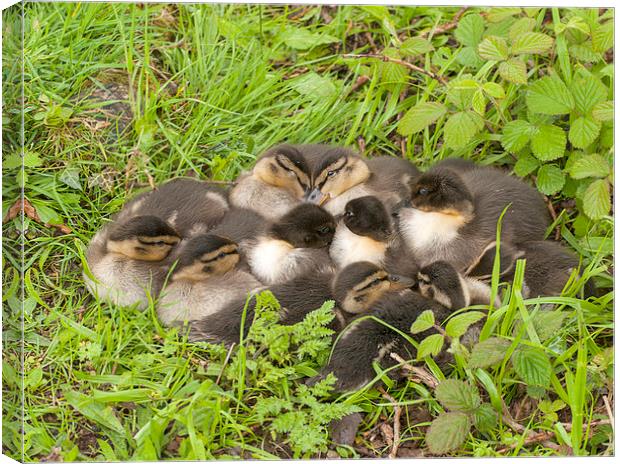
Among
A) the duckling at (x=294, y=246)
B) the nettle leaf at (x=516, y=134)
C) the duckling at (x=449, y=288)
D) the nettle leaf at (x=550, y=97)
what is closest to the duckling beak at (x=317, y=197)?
the duckling at (x=294, y=246)

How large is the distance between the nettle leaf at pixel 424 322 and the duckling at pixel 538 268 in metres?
0.37

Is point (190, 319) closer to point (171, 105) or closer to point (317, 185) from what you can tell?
point (317, 185)

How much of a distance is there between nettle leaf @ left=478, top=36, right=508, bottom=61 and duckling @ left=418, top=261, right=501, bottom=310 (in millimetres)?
736

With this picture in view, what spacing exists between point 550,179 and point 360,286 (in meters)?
0.84

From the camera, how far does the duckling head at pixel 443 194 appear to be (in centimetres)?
286

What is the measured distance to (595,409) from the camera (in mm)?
2502

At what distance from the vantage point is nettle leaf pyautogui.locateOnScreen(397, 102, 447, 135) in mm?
3137

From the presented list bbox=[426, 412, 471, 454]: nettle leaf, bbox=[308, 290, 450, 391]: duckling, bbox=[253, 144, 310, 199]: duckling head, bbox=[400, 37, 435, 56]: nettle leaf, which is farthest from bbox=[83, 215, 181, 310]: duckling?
bbox=[400, 37, 435, 56]: nettle leaf

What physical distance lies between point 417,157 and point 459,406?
1.26 m

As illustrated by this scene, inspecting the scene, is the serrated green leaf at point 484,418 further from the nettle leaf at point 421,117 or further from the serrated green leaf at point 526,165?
the nettle leaf at point 421,117

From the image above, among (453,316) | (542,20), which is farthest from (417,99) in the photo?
(453,316)

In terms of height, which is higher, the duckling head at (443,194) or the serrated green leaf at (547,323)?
the duckling head at (443,194)

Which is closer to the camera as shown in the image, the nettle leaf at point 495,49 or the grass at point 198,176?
the grass at point 198,176

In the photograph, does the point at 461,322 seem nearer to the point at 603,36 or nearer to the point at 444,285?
the point at 444,285
